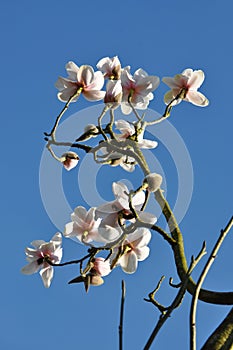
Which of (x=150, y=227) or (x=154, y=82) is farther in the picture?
(x=154, y=82)

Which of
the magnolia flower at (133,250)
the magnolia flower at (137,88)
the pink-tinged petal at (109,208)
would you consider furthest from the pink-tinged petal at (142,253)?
the magnolia flower at (137,88)

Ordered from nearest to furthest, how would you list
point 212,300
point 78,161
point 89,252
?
point 212,300
point 89,252
point 78,161

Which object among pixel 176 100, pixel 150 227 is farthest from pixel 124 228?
pixel 176 100

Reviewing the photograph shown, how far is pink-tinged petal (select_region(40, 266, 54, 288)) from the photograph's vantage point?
1255 mm

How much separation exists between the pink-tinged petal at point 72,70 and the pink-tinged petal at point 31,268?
0.44 meters

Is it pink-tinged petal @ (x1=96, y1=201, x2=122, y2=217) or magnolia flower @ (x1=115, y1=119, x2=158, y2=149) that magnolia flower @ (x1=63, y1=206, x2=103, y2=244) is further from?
magnolia flower @ (x1=115, y1=119, x2=158, y2=149)

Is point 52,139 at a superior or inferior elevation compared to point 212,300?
superior

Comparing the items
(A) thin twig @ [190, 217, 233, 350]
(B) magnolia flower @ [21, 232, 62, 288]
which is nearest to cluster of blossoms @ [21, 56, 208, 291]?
(B) magnolia flower @ [21, 232, 62, 288]

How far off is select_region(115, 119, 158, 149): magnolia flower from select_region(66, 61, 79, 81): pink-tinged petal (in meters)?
0.15

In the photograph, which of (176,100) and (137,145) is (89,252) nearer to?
(137,145)

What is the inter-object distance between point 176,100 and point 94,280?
483mm

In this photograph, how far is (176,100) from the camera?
143 centimetres

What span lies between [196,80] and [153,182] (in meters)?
0.49

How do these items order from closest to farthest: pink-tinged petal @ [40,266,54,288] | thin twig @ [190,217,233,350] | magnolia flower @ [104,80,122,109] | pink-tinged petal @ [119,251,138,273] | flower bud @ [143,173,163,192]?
1. thin twig @ [190,217,233,350]
2. flower bud @ [143,173,163,192]
3. pink-tinged petal @ [119,251,138,273]
4. pink-tinged petal @ [40,266,54,288]
5. magnolia flower @ [104,80,122,109]
